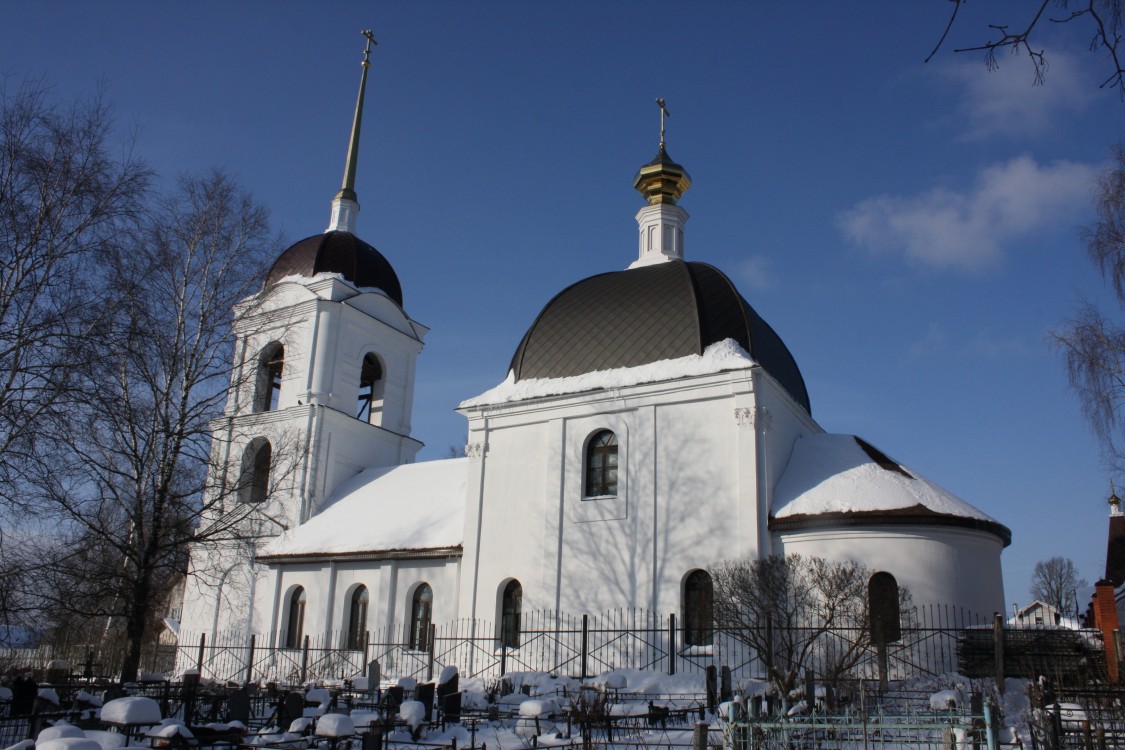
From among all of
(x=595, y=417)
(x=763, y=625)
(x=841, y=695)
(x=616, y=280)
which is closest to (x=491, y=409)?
(x=595, y=417)

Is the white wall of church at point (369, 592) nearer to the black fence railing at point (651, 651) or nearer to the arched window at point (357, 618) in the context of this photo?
the arched window at point (357, 618)

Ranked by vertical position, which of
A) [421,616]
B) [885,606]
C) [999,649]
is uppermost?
[885,606]

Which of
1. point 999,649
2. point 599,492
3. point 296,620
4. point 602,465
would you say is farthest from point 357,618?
point 999,649

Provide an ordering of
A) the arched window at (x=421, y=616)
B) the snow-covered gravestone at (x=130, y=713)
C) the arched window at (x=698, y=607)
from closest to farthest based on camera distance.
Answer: the snow-covered gravestone at (x=130, y=713) → the arched window at (x=698, y=607) → the arched window at (x=421, y=616)

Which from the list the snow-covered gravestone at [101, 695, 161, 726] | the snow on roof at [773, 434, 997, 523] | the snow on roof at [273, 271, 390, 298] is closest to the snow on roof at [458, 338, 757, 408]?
the snow on roof at [773, 434, 997, 523]

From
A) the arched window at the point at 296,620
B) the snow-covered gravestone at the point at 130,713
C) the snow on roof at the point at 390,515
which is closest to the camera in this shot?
the snow-covered gravestone at the point at 130,713

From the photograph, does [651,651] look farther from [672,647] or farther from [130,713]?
[130,713]

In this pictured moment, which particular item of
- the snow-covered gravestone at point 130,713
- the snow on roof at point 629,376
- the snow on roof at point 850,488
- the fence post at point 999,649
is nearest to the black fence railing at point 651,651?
the fence post at point 999,649

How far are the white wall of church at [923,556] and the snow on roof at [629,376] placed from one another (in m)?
3.77

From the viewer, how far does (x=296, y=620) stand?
2355cm

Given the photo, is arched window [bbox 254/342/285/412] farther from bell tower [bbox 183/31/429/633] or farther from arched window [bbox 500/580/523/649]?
arched window [bbox 500/580/523/649]

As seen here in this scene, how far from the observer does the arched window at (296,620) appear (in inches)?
915

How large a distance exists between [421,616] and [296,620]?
386 cm

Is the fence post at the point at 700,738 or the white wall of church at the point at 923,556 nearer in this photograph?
the fence post at the point at 700,738
